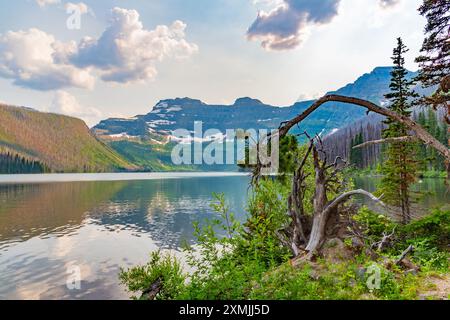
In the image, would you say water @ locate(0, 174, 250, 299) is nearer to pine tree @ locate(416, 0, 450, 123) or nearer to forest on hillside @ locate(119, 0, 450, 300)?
forest on hillside @ locate(119, 0, 450, 300)

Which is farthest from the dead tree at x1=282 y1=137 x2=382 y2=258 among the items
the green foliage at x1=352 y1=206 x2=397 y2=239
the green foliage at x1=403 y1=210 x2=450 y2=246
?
the green foliage at x1=403 y1=210 x2=450 y2=246

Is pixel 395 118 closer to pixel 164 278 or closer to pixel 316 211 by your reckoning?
pixel 316 211

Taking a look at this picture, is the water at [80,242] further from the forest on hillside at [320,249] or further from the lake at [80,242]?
the forest on hillside at [320,249]

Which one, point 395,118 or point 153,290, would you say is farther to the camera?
point 153,290

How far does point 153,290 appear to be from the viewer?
12.0 m

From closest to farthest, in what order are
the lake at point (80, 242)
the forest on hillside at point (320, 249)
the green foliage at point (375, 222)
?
the forest on hillside at point (320, 249) → the green foliage at point (375, 222) → the lake at point (80, 242)

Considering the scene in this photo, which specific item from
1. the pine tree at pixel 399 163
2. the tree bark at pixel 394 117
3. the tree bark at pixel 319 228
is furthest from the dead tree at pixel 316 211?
the pine tree at pixel 399 163

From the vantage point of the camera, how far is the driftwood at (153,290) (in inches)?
448

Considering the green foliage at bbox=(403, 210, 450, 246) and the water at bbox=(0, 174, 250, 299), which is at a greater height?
the green foliage at bbox=(403, 210, 450, 246)

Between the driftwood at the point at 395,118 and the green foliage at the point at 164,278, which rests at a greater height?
the driftwood at the point at 395,118

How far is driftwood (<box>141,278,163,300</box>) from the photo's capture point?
11.4 metres

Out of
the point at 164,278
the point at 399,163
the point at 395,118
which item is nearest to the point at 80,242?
the point at 164,278
